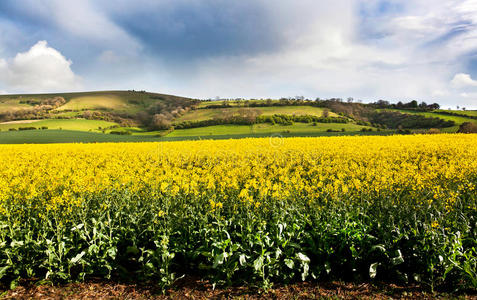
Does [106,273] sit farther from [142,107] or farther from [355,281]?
[142,107]

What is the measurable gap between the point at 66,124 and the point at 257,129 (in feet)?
180

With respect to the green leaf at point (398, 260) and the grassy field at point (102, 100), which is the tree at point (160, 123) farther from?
the green leaf at point (398, 260)

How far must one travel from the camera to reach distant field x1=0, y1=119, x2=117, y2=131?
64062 millimetres

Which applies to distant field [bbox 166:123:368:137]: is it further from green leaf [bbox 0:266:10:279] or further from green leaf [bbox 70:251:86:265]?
green leaf [bbox 70:251:86:265]

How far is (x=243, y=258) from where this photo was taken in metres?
4.84

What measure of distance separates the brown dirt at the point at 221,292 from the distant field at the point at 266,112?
57488mm

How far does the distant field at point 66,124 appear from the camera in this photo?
210 feet

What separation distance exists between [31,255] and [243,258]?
515 cm

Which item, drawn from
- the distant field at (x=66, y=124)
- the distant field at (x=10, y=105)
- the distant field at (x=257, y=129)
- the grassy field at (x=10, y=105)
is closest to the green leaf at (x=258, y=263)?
the distant field at (x=257, y=129)

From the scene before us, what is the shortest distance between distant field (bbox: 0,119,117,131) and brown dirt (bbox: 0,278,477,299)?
70497mm

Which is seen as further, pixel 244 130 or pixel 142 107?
pixel 142 107

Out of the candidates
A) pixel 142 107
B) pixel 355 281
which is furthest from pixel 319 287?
pixel 142 107

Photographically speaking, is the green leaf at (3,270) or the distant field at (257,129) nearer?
the green leaf at (3,270)

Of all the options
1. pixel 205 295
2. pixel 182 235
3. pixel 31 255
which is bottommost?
pixel 205 295
